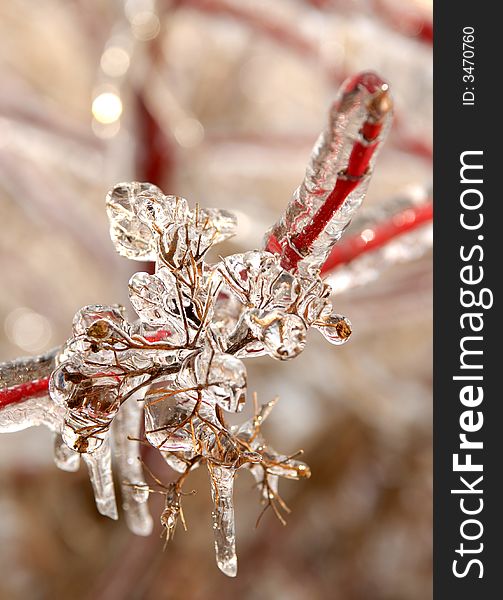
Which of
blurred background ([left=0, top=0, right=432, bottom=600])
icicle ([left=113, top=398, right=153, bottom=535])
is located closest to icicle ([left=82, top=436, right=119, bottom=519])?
icicle ([left=113, top=398, right=153, bottom=535])

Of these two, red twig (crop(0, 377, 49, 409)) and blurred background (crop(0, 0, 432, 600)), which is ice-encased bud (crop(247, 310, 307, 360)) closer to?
red twig (crop(0, 377, 49, 409))

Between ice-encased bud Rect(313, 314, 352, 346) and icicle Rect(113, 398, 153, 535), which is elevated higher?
ice-encased bud Rect(313, 314, 352, 346)

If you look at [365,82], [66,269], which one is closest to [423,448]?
Answer: [66,269]

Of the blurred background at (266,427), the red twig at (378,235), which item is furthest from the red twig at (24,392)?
the blurred background at (266,427)

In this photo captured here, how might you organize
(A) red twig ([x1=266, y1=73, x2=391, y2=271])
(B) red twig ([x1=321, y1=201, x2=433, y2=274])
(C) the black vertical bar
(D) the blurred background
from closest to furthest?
1. (A) red twig ([x1=266, y1=73, x2=391, y2=271])
2. (B) red twig ([x1=321, y1=201, x2=433, y2=274])
3. (C) the black vertical bar
4. (D) the blurred background

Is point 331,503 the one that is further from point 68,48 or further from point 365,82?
point 365,82

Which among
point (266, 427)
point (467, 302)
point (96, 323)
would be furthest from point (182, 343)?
point (266, 427)

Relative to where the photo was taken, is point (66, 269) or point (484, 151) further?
point (66, 269)
